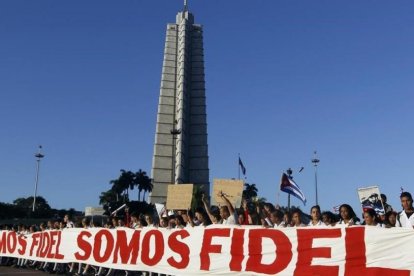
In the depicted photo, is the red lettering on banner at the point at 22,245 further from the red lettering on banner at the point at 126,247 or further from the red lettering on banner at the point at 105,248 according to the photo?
the red lettering on banner at the point at 126,247

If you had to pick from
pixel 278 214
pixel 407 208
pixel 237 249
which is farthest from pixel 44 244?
pixel 407 208

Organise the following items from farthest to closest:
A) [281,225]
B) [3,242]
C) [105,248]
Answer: [3,242] → [105,248] → [281,225]

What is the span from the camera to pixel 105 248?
1295cm

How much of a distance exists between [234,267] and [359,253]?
8.64ft

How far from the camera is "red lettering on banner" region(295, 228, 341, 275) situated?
27.2 feet

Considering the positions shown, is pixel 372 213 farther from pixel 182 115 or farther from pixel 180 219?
pixel 182 115

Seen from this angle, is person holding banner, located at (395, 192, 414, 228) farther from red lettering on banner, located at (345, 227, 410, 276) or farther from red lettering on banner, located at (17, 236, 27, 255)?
red lettering on banner, located at (17, 236, 27, 255)

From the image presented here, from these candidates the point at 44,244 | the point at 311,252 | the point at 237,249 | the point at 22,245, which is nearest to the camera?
the point at 311,252

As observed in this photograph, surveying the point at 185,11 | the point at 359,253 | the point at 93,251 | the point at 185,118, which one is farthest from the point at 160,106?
the point at 359,253

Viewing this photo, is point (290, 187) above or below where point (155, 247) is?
above

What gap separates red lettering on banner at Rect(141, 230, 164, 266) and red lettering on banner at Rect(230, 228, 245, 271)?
2.23 meters

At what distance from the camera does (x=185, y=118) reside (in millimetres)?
95562

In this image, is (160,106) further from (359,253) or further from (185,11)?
(359,253)

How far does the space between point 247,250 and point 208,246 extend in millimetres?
1038
